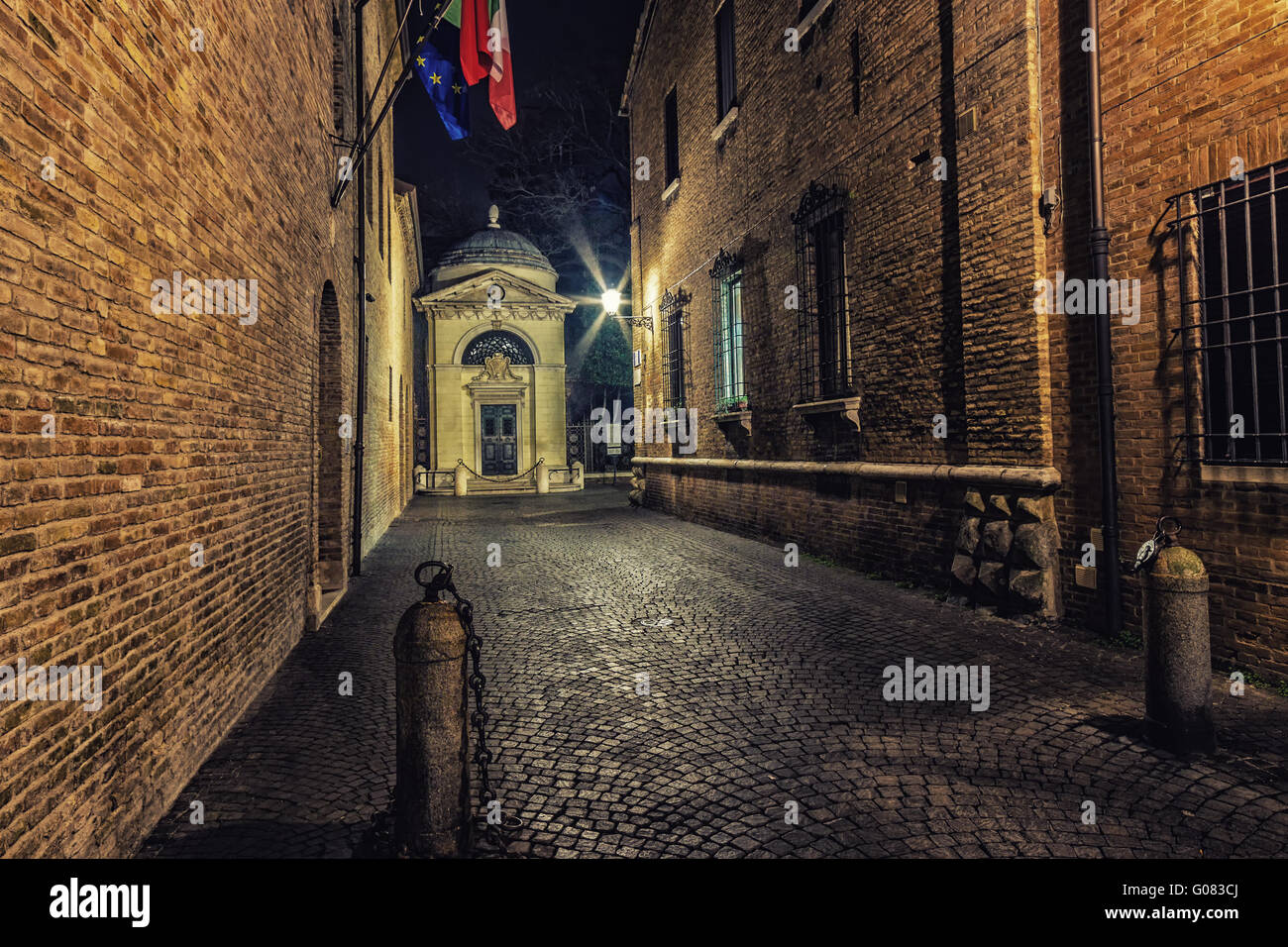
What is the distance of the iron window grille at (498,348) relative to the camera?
31.3 m

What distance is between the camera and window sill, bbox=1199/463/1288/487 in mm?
4473

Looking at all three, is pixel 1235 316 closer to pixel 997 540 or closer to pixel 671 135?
pixel 997 540

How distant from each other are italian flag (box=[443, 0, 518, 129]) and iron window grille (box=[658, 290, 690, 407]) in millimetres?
6321

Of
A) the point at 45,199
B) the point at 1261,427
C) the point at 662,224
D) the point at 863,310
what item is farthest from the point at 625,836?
the point at 662,224

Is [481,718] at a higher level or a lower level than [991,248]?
lower

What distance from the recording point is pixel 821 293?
32.7 feet

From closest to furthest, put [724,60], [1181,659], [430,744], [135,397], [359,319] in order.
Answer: [430,744]
[135,397]
[1181,659]
[359,319]
[724,60]

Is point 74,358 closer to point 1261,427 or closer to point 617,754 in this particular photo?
point 617,754

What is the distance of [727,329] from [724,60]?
15.8 feet

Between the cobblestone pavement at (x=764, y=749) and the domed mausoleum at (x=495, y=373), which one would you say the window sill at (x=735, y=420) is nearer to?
the cobblestone pavement at (x=764, y=749)

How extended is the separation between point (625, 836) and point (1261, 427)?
4762mm

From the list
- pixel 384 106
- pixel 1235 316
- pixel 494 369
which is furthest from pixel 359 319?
pixel 494 369

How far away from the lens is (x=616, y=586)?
8219 mm

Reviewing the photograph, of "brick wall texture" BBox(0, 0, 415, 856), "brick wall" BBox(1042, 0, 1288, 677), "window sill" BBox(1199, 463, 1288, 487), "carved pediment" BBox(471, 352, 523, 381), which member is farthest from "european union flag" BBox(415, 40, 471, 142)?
"carved pediment" BBox(471, 352, 523, 381)
